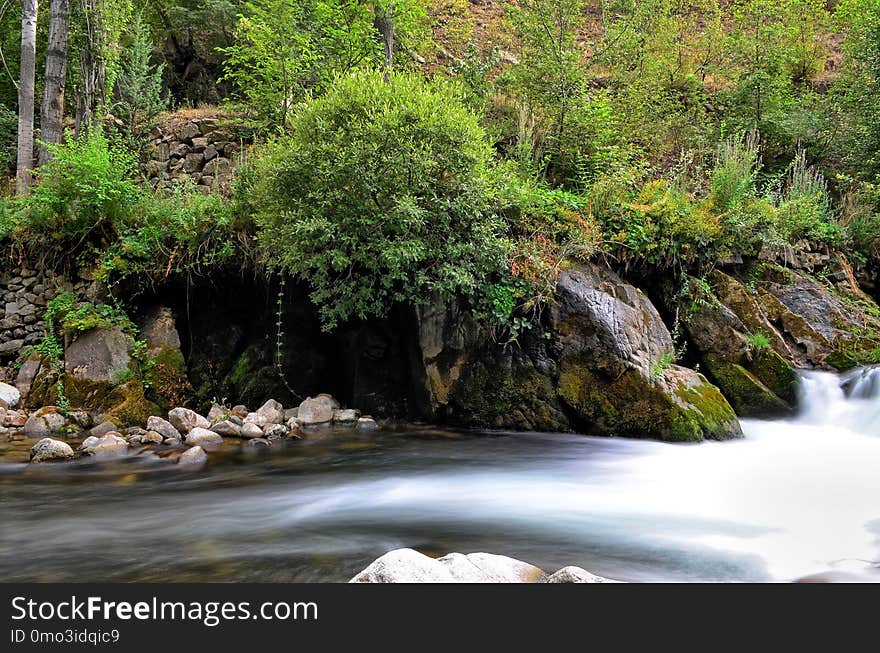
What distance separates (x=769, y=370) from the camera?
8.16 metres

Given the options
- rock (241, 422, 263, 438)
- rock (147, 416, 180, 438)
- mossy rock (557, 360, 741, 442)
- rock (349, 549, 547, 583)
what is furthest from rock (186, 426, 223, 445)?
rock (349, 549, 547, 583)

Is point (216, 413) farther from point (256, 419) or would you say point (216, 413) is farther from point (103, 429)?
point (103, 429)

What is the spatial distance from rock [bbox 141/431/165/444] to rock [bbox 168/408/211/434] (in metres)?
0.36

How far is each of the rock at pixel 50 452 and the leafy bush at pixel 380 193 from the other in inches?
118

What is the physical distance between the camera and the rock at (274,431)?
7.74 metres

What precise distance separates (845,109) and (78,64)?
51.2ft

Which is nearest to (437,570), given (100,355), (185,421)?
(185,421)

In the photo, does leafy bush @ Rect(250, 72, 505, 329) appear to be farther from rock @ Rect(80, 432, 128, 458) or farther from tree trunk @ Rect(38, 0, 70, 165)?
tree trunk @ Rect(38, 0, 70, 165)

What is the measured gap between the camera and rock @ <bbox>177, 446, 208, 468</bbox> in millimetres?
6441

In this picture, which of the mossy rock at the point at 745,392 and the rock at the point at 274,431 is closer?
the rock at the point at 274,431

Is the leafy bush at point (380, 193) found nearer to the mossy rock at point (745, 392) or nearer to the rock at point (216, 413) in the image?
the rock at point (216, 413)

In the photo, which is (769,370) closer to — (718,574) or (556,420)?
(556,420)

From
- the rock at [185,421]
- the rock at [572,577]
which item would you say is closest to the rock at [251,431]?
the rock at [185,421]

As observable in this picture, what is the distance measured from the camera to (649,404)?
7270mm
